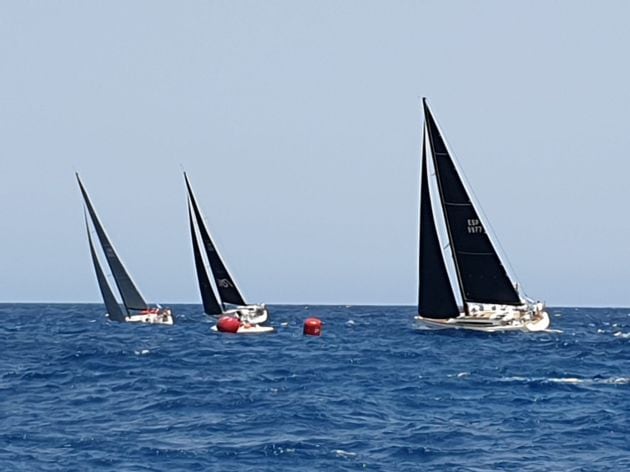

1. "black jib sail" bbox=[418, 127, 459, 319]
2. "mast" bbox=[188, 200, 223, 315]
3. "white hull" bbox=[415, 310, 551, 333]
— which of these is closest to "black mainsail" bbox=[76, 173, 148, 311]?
"mast" bbox=[188, 200, 223, 315]

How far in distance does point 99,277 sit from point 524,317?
33854 millimetres

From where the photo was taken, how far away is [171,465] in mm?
20656

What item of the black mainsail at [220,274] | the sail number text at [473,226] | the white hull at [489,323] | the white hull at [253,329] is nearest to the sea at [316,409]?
the white hull at [489,323]

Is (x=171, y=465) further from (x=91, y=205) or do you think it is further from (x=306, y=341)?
(x=91, y=205)

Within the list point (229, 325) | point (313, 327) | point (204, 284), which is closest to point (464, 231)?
point (313, 327)

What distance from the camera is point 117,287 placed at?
80.3 meters

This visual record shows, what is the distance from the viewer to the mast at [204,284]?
79188mm

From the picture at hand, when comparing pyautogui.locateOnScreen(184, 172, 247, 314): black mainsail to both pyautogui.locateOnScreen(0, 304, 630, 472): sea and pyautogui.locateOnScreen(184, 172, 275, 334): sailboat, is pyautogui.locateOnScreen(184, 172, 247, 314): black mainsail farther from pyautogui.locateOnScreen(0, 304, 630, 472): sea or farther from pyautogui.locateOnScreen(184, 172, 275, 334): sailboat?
pyautogui.locateOnScreen(0, 304, 630, 472): sea

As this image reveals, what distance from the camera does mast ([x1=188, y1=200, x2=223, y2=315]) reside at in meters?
79.2

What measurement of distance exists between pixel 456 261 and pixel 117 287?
103 ft

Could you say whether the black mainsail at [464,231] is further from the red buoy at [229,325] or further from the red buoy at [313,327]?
the red buoy at [229,325]

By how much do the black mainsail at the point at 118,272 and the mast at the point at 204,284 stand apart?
14.8ft

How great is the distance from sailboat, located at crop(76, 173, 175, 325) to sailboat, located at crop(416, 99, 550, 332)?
2702cm

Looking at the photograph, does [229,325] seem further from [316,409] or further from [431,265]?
[316,409]
